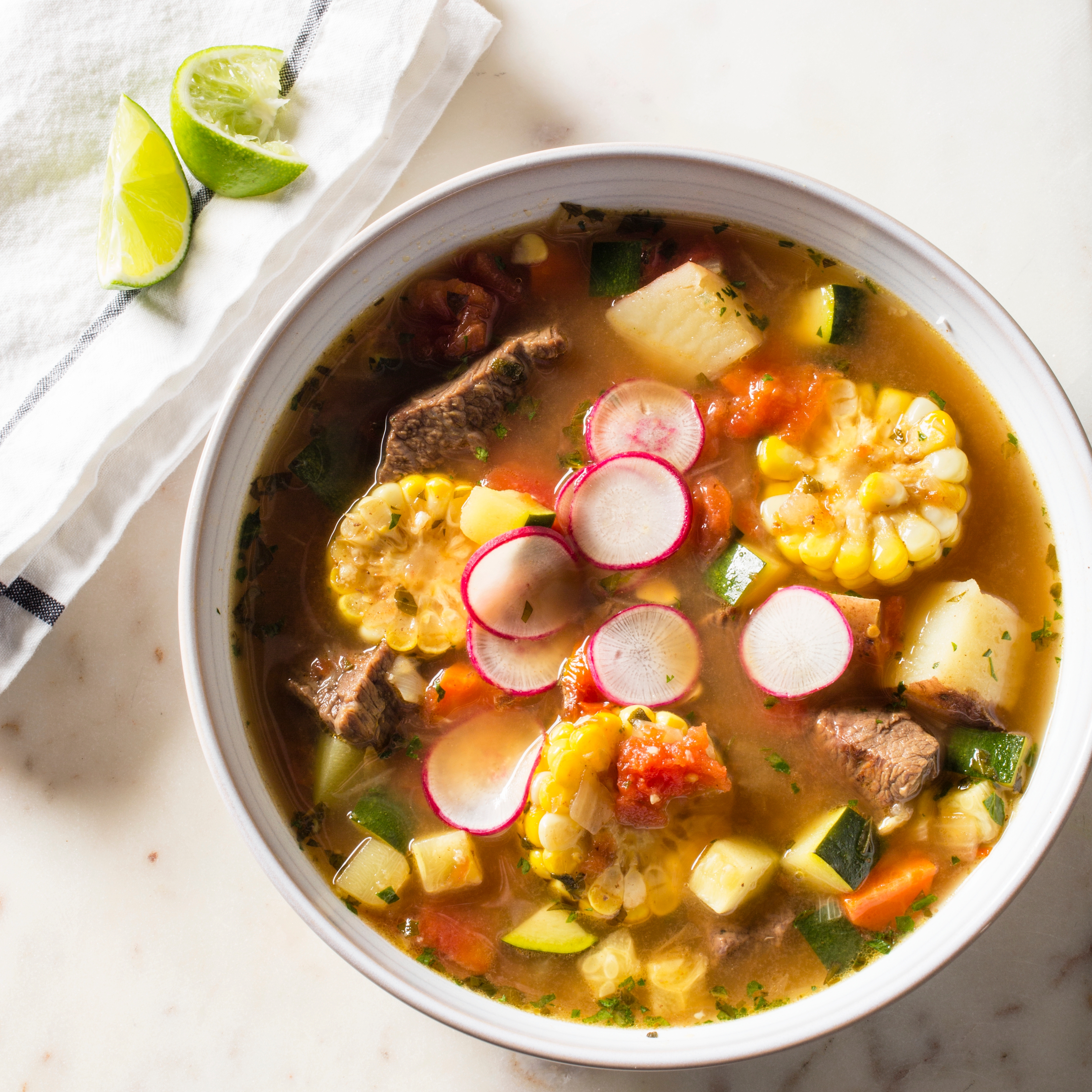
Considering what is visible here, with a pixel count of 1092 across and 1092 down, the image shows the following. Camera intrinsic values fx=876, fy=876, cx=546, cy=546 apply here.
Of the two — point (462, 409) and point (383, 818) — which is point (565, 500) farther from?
point (383, 818)

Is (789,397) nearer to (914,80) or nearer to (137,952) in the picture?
(914,80)

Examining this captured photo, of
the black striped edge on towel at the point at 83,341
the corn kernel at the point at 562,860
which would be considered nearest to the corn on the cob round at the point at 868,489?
the corn kernel at the point at 562,860

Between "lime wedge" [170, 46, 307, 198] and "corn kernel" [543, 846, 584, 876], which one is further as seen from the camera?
"lime wedge" [170, 46, 307, 198]

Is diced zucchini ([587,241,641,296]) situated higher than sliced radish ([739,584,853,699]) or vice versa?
diced zucchini ([587,241,641,296])

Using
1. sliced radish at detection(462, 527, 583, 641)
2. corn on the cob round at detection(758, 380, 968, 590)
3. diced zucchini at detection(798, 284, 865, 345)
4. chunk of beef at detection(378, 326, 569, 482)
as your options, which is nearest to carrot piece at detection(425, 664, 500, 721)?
sliced radish at detection(462, 527, 583, 641)

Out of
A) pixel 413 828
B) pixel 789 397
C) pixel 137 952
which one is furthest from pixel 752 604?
pixel 137 952

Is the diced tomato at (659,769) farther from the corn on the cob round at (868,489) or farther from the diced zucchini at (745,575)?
the corn on the cob round at (868,489)

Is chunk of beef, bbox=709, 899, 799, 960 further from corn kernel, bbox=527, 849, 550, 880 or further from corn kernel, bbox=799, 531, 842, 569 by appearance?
corn kernel, bbox=799, 531, 842, 569
